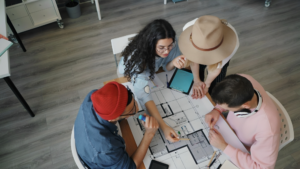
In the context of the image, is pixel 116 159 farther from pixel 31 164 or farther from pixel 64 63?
pixel 64 63

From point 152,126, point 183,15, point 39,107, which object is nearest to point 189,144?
point 152,126

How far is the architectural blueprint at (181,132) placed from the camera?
51.6 inches

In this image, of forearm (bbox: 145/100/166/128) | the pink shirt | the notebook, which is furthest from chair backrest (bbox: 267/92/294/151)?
the notebook

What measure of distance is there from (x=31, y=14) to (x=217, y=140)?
299cm

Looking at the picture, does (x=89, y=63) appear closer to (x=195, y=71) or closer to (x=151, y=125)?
(x=195, y=71)

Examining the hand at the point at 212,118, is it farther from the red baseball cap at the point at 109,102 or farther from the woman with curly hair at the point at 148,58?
the red baseball cap at the point at 109,102

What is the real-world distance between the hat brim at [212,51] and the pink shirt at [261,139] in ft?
1.19

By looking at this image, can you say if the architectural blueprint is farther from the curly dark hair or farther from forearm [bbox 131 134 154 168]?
the curly dark hair

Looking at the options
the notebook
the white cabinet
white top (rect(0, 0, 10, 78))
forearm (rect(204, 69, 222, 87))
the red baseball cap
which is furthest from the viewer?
the white cabinet

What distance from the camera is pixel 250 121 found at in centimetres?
134

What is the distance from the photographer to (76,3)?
3.42 meters

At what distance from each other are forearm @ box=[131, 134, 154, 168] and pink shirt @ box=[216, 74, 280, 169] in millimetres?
483

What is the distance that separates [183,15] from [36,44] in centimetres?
236

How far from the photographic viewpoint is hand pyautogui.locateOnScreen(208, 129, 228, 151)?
1.31 meters
